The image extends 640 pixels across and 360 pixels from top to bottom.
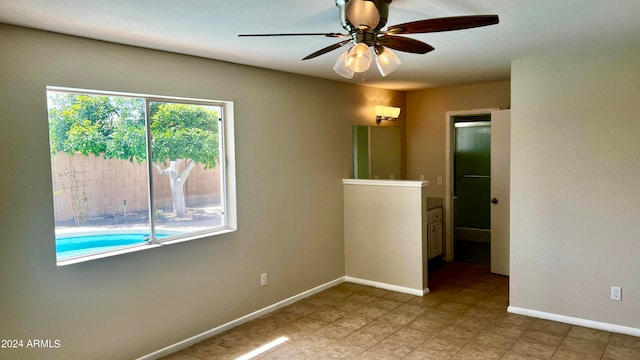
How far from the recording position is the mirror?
5.33 m

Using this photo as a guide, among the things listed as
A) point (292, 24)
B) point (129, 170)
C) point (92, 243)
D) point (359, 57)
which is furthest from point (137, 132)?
point (359, 57)

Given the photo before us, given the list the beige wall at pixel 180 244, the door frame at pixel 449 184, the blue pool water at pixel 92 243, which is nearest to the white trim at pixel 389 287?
the beige wall at pixel 180 244

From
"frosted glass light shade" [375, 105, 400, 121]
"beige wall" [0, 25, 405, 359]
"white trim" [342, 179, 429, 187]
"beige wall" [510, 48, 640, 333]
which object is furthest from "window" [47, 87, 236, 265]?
"beige wall" [510, 48, 640, 333]

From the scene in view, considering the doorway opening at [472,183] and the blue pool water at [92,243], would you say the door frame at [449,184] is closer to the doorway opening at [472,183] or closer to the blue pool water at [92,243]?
the doorway opening at [472,183]

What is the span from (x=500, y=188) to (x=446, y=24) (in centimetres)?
375

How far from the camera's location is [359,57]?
219 cm

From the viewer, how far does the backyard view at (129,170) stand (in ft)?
9.63

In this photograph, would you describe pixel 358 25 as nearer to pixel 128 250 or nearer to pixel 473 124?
pixel 128 250

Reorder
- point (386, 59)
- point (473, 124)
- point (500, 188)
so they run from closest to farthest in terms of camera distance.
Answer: point (386, 59) → point (500, 188) → point (473, 124)

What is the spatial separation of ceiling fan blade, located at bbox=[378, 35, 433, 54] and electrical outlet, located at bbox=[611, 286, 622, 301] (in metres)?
2.76

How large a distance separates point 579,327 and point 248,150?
3231 millimetres

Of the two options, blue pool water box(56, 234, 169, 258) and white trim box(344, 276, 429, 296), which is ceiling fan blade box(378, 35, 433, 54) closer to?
blue pool water box(56, 234, 169, 258)

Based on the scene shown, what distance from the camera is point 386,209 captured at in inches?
192

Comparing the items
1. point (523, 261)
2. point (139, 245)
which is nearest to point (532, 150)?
point (523, 261)
